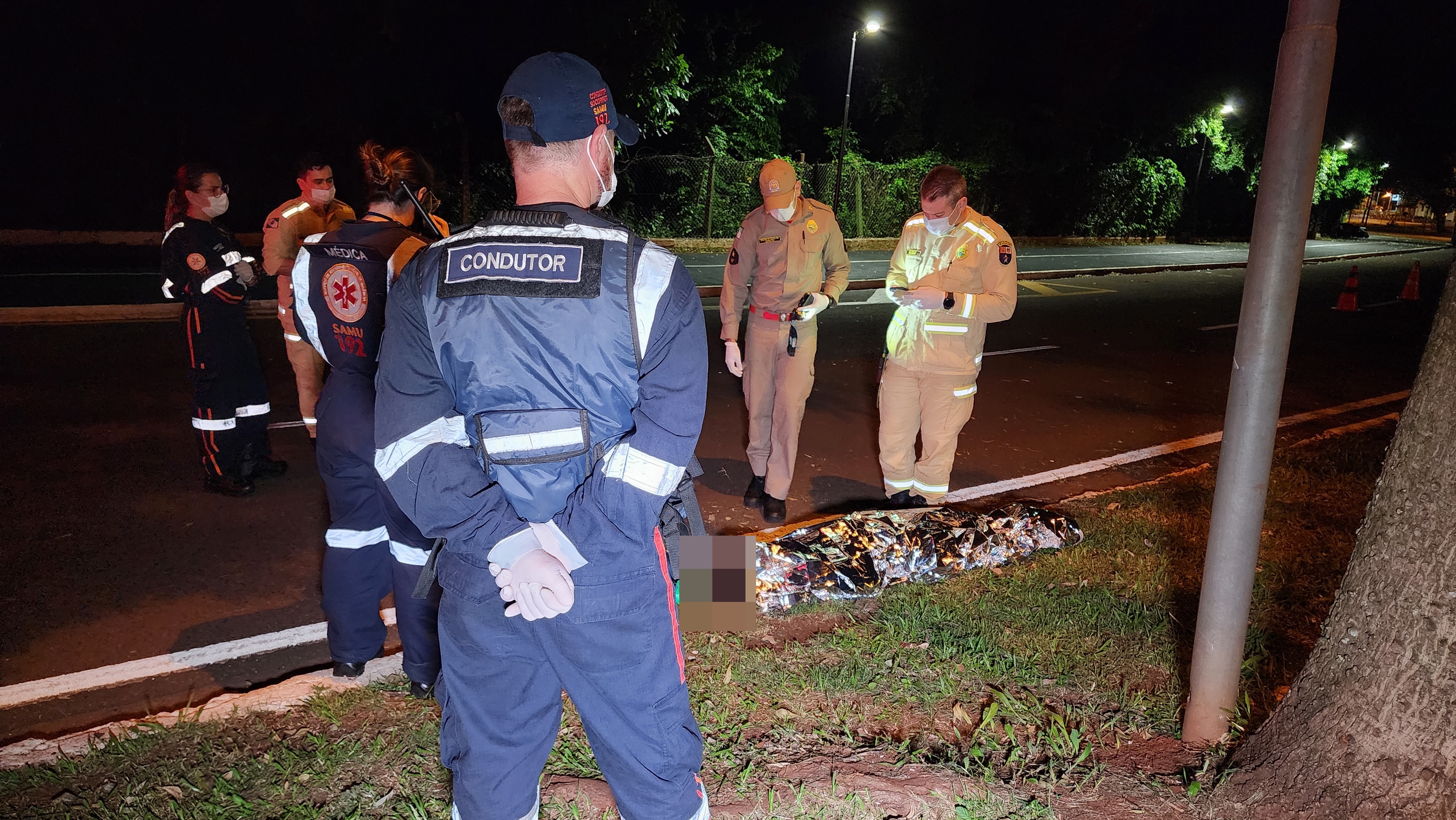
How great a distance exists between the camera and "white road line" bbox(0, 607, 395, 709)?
136 inches

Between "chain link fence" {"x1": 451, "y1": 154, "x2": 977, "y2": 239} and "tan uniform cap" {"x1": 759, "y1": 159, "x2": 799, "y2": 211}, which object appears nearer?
"tan uniform cap" {"x1": 759, "y1": 159, "x2": 799, "y2": 211}

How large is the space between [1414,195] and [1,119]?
74.9 m

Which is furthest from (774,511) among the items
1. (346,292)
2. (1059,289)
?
(1059,289)

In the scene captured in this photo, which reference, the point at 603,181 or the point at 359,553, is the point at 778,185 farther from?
the point at 603,181

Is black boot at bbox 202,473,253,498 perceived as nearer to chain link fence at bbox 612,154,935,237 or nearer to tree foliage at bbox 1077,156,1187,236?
chain link fence at bbox 612,154,935,237

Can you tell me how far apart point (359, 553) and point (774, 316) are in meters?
2.68

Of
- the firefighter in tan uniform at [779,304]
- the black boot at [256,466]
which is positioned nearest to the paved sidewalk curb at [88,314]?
the black boot at [256,466]

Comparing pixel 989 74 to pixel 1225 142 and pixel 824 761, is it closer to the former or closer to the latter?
pixel 1225 142

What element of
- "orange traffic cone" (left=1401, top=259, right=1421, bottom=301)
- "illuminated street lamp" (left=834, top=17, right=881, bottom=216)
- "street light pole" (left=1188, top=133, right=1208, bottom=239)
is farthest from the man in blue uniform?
"street light pole" (left=1188, top=133, right=1208, bottom=239)

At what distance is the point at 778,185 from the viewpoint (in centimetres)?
511

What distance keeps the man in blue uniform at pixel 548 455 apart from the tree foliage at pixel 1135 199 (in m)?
37.1

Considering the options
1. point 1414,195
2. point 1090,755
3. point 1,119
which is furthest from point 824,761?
point 1414,195

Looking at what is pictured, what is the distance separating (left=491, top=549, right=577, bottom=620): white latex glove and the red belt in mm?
3530

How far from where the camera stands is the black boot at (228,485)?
5.48m
